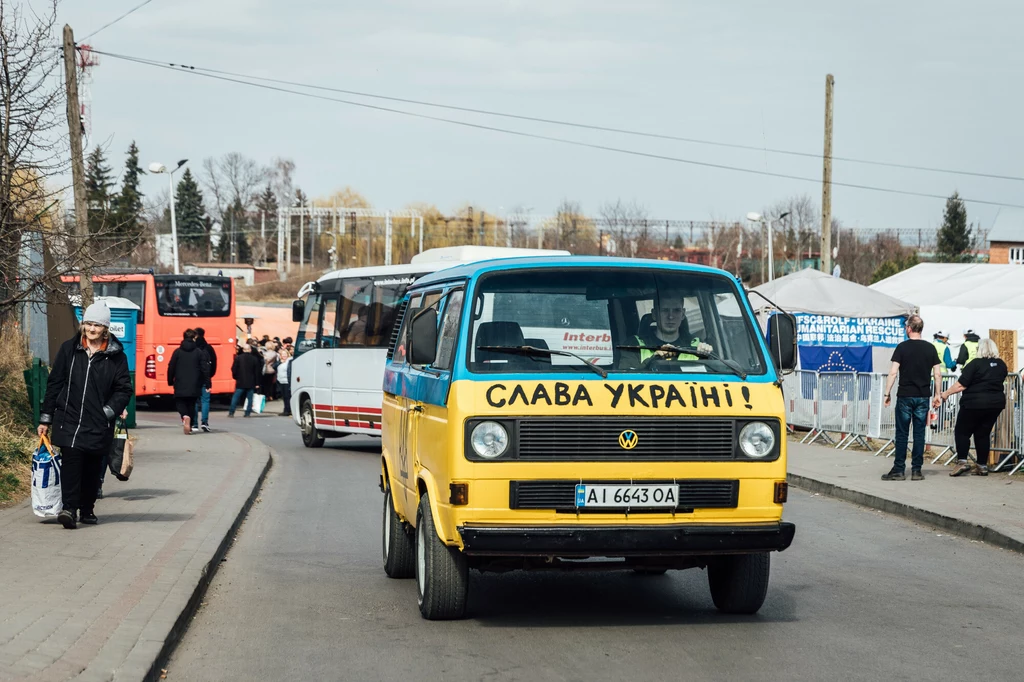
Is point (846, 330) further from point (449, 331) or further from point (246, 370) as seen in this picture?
point (449, 331)

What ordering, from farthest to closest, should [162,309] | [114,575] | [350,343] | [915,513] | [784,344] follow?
[162,309] < [350,343] < [915,513] < [114,575] < [784,344]

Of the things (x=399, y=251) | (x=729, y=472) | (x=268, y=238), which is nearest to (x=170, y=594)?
(x=729, y=472)

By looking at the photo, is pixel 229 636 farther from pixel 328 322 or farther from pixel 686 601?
pixel 328 322

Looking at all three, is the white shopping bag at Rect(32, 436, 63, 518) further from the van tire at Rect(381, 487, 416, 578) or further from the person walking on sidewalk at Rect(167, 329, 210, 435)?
the person walking on sidewalk at Rect(167, 329, 210, 435)

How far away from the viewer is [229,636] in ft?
23.2

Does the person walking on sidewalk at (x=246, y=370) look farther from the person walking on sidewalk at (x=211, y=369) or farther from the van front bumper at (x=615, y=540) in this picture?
the van front bumper at (x=615, y=540)

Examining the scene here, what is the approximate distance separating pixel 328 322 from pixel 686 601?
15.4 metres

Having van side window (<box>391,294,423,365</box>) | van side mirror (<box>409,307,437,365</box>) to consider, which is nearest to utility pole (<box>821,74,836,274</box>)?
van side window (<box>391,294,423,365</box>)

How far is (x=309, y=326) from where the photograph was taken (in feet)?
76.8

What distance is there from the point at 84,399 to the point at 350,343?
1163cm

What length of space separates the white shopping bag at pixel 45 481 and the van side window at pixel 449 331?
426 cm

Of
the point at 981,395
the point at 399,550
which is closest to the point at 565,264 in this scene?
the point at 399,550

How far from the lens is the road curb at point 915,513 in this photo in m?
11.0

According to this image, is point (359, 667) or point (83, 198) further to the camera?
point (83, 198)
